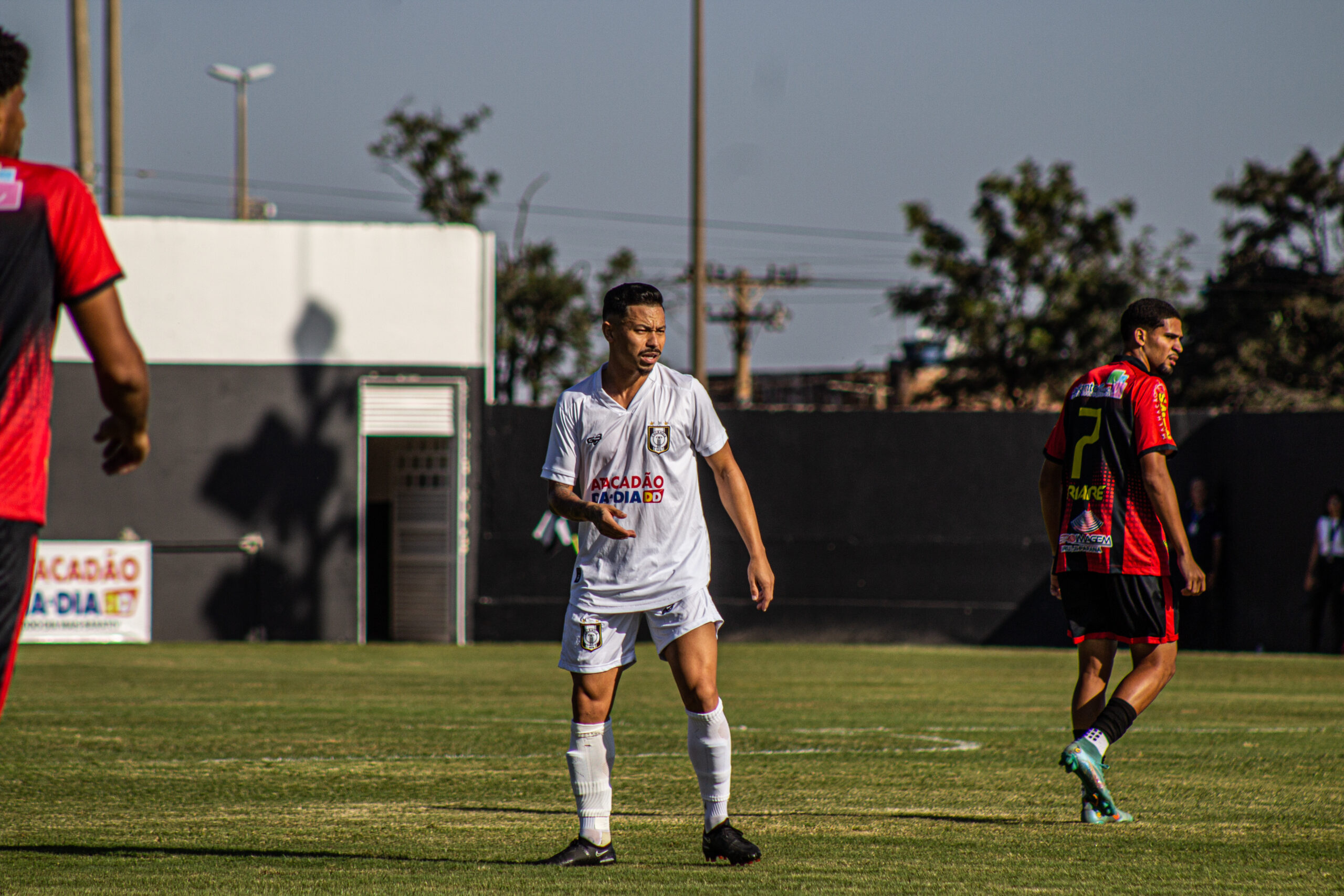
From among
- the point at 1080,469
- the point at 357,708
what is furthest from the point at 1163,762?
the point at 357,708

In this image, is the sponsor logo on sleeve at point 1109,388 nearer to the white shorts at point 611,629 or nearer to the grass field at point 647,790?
the grass field at point 647,790

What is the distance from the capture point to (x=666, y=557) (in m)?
6.02

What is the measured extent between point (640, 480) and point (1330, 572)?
16.3 m

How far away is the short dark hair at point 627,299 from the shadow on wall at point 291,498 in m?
16.7

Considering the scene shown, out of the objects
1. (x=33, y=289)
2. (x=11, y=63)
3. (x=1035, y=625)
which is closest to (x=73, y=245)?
(x=33, y=289)

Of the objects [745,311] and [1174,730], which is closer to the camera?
[1174,730]

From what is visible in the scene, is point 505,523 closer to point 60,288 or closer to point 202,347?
point 202,347

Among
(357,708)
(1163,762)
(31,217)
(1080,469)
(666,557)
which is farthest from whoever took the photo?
(357,708)

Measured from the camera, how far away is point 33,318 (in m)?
3.84

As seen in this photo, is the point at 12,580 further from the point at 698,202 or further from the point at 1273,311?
the point at 1273,311

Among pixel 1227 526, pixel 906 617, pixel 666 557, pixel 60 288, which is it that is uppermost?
pixel 60 288

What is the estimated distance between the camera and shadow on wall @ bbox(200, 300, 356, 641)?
22.2 m

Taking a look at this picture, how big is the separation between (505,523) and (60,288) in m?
18.5

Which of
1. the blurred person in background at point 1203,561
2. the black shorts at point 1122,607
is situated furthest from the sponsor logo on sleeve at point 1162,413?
the blurred person in background at point 1203,561
